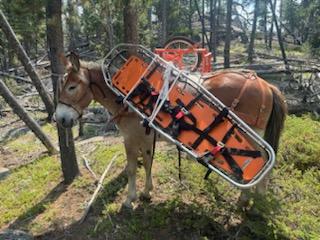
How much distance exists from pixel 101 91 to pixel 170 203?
6.83 ft

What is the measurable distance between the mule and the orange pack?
1.78ft

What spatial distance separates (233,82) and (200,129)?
3.71ft

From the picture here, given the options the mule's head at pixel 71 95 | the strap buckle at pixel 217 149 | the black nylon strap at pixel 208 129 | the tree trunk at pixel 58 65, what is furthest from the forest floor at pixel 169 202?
the mule's head at pixel 71 95

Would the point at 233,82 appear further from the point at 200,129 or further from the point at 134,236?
the point at 134,236

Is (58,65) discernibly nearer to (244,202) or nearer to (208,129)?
(208,129)

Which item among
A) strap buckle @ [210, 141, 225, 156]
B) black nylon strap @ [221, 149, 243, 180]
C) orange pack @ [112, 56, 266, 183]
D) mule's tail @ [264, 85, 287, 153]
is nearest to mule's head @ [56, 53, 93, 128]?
orange pack @ [112, 56, 266, 183]

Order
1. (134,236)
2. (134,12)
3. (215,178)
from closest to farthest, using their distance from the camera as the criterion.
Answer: (134,236)
(215,178)
(134,12)

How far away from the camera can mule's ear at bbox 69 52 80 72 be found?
5521mm

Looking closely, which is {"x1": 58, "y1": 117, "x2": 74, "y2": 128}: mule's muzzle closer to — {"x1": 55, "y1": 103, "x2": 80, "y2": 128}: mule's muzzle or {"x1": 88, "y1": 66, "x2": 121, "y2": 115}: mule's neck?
{"x1": 55, "y1": 103, "x2": 80, "y2": 128}: mule's muzzle

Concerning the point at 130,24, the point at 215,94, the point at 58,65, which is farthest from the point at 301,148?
the point at 58,65

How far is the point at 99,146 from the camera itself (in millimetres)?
9742

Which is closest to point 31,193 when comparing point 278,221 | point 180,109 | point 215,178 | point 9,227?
point 9,227

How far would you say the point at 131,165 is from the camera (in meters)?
6.34

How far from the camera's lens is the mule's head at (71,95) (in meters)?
5.71
